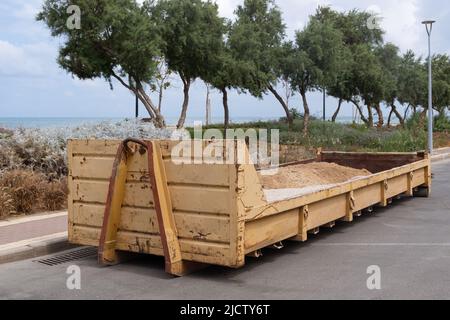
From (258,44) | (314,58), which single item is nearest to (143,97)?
(258,44)

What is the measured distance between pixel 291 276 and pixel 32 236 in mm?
3697

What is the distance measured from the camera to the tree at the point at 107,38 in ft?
75.7

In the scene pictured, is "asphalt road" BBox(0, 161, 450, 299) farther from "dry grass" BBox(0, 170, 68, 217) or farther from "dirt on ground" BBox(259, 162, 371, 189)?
"dry grass" BBox(0, 170, 68, 217)

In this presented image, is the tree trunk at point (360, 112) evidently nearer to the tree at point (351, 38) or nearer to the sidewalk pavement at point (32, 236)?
the tree at point (351, 38)

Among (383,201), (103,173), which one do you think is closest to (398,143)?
(383,201)

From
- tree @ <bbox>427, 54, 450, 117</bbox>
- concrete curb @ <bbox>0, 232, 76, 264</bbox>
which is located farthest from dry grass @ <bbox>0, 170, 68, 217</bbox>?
tree @ <bbox>427, 54, 450, 117</bbox>

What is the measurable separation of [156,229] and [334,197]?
2.76m

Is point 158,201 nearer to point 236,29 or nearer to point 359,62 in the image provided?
point 236,29

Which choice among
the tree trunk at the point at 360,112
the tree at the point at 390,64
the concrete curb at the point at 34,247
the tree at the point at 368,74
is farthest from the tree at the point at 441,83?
the concrete curb at the point at 34,247

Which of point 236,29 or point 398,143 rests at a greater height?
point 236,29

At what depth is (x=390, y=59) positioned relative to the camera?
41812 millimetres

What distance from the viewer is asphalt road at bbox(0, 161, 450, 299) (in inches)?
219

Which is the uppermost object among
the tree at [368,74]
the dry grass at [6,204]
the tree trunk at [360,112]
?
the tree at [368,74]

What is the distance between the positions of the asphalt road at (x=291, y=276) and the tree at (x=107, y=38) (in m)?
16.9
